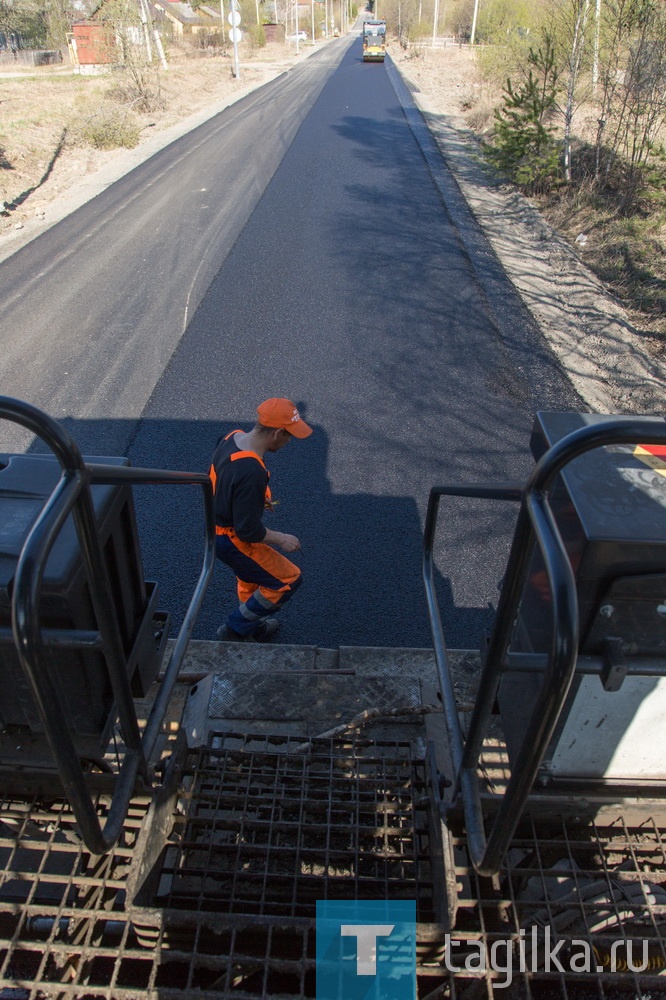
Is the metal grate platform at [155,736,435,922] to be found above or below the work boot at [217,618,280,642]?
above

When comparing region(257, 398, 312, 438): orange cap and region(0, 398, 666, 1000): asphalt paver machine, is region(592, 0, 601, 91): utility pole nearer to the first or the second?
region(257, 398, 312, 438): orange cap

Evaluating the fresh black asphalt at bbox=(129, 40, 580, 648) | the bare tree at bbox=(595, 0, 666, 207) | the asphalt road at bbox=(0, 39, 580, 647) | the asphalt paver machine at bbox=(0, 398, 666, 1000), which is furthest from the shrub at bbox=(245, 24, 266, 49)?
the asphalt paver machine at bbox=(0, 398, 666, 1000)

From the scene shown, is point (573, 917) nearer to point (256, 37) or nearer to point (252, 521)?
point (252, 521)

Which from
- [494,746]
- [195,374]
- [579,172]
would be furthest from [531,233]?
[494,746]

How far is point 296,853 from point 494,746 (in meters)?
1.05

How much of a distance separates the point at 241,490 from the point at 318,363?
4.05 metres

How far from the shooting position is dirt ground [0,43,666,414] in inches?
281

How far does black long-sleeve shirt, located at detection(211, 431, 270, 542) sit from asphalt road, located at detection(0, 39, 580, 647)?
101 cm

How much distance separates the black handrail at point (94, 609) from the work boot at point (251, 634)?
6.10 feet

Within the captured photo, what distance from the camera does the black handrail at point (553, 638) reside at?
4.24 feet

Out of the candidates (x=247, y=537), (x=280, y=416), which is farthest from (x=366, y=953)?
(x=280, y=416)

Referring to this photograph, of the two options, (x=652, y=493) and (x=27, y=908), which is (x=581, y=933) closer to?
(x=652, y=493)

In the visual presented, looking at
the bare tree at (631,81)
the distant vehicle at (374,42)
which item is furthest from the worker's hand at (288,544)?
the distant vehicle at (374,42)

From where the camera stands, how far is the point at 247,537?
3.50 m
